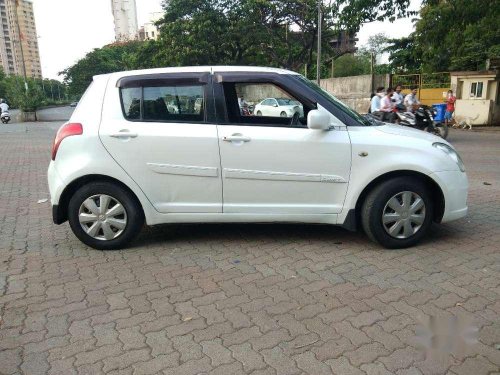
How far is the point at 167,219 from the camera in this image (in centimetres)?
414

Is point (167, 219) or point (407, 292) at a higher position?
point (167, 219)

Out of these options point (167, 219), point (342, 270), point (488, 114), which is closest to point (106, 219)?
point (167, 219)

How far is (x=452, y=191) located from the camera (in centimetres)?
400

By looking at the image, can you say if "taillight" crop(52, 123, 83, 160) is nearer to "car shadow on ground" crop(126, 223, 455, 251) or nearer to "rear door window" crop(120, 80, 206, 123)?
"rear door window" crop(120, 80, 206, 123)

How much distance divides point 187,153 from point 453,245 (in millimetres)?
2694

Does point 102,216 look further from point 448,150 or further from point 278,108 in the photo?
point 448,150

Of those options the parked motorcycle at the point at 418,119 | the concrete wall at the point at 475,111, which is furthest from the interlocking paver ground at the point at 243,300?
the concrete wall at the point at 475,111

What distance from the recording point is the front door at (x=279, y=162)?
3896 mm

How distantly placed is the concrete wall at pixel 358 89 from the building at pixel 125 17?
80.3 m

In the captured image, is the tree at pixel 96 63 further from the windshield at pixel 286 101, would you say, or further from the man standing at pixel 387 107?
the windshield at pixel 286 101

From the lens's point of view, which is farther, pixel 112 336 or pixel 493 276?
pixel 493 276

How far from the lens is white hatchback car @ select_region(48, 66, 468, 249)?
3.91 m

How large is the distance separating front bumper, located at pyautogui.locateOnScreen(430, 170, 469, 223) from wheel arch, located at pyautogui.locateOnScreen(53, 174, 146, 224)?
281 centimetres

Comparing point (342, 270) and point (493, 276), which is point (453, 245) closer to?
point (493, 276)
